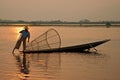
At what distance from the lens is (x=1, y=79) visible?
16.2 m

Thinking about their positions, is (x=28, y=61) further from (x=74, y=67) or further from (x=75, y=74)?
(x=75, y=74)

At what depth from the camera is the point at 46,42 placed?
1141 inches

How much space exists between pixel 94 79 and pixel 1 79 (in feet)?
11.6

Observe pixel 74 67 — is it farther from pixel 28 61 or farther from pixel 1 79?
pixel 1 79

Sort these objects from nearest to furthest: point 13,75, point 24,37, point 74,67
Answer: point 13,75 < point 74,67 < point 24,37

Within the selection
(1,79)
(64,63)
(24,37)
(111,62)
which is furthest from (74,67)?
(24,37)

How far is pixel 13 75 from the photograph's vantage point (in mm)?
17281

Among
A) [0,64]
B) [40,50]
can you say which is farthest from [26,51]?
[0,64]

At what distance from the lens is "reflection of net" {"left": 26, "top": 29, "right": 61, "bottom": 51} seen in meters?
28.6

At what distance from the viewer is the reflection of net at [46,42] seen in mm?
28641

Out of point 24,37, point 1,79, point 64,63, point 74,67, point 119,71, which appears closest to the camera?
point 1,79

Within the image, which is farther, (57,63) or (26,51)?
(26,51)

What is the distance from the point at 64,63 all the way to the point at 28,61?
6.87 feet

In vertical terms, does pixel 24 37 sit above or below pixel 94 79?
above
